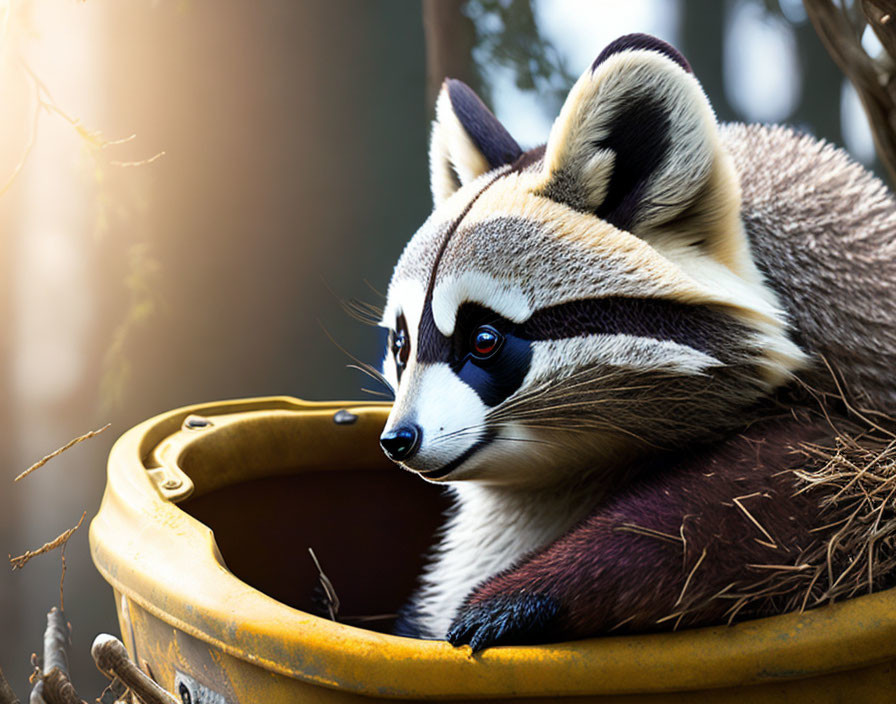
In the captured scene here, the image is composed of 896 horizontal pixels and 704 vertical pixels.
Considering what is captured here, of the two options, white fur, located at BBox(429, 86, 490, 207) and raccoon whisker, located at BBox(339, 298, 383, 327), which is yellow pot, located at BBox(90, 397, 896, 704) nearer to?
raccoon whisker, located at BBox(339, 298, 383, 327)

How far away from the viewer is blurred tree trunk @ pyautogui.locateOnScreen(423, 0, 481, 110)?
144 cm

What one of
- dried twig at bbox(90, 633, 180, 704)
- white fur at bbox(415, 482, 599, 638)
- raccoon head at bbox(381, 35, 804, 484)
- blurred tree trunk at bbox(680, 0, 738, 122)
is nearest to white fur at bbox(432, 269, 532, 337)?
raccoon head at bbox(381, 35, 804, 484)

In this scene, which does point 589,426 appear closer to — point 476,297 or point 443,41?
point 476,297

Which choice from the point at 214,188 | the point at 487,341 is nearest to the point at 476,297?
the point at 487,341

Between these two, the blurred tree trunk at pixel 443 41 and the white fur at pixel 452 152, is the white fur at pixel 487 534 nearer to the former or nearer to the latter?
the white fur at pixel 452 152

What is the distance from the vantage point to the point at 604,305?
53cm

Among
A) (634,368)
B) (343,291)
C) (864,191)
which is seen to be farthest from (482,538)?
(343,291)

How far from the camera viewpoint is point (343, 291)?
56.9 inches

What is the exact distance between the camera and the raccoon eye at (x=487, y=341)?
0.54 m

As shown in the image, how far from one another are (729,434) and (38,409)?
1.25m

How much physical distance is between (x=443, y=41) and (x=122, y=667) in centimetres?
126

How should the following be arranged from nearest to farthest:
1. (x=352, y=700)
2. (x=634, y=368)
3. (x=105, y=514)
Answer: (x=352, y=700) < (x=634, y=368) < (x=105, y=514)

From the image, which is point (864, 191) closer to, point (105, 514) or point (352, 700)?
point (352, 700)

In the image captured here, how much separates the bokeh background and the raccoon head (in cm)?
88
